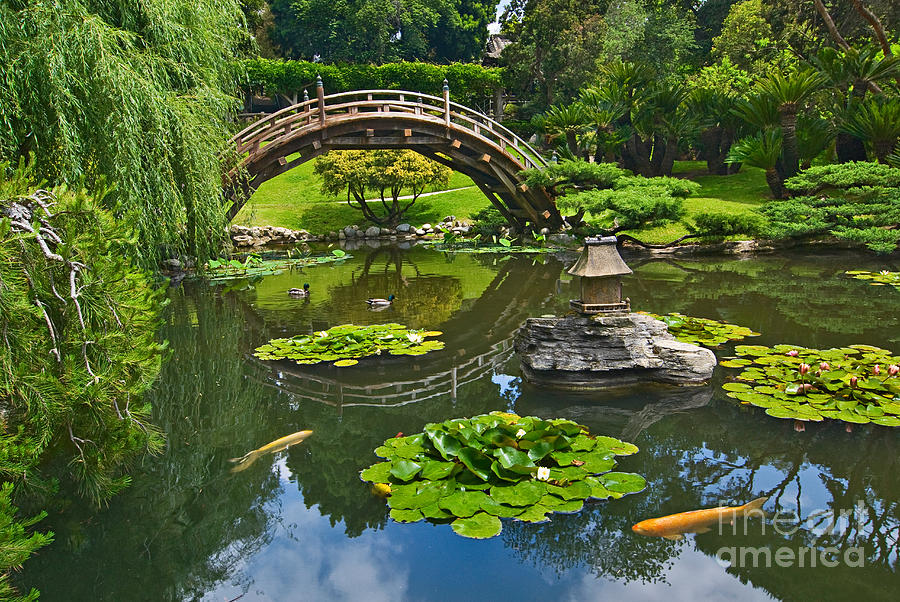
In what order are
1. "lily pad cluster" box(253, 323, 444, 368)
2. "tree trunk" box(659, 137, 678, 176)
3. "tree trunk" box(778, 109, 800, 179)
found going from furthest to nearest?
"tree trunk" box(659, 137, 678, 176) < "tree trunk" box(778, 109, 800, 179) < "lily pad cluster" box(253, 323, 444, 368)

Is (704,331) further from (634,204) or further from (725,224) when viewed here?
(725,224)

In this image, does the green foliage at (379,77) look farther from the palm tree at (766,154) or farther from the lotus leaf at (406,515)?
the lotus leaf at (406,515)

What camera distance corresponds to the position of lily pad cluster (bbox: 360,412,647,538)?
13.6ft

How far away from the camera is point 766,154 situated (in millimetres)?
17812

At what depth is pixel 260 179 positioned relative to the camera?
15.8 m

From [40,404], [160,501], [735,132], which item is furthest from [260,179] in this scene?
[735,132]

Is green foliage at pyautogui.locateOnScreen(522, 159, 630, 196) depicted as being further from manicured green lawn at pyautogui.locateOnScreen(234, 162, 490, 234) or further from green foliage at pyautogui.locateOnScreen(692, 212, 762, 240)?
manicured green lawn at pyautogui.locateOnScreen(234, 162, 490, 234)

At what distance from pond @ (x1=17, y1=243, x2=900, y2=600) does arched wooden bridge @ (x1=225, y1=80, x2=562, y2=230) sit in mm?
7171

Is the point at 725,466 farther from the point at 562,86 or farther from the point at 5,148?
the point at 562,86

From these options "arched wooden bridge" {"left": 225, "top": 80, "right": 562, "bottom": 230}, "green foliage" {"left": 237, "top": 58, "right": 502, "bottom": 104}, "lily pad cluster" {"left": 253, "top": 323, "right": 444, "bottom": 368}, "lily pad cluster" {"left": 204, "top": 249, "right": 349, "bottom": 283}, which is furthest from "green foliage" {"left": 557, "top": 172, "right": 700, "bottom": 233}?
"green foliage" {"left": 237, "top": 58, "right": 502, "bottom": 104}

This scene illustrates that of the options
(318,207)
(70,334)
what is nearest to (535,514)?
(70,334)

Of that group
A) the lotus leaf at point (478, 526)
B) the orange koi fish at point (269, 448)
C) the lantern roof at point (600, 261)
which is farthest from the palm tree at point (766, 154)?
the lotus leaf at point (478, 526)

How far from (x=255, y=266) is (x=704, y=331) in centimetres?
1098

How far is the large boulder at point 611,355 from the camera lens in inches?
261
